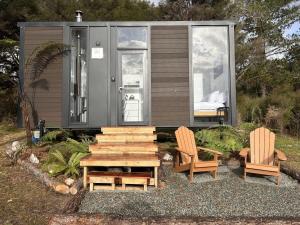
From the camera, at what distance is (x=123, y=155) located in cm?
655

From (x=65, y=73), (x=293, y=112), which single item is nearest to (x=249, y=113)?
(x=293, y=112)

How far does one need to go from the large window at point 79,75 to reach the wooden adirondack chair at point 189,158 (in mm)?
2569

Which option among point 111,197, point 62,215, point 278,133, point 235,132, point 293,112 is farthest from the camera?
point 293,112

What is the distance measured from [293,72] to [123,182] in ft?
53.4

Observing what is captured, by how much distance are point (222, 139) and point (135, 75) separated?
2.36 meters

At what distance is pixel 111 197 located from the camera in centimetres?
558

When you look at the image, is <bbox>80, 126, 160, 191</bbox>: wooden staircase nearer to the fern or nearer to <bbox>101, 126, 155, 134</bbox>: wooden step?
<bbox>101, 126, 155, 134</bbox>: wooden step

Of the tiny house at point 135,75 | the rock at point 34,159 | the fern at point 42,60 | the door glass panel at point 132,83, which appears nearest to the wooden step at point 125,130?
the tiny house at point 135,75

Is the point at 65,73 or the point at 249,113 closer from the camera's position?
the point at 65,73

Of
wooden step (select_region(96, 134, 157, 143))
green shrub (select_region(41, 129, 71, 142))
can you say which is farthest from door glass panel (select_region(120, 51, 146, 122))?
green shrub (select_region(41, 129, 71, 142))

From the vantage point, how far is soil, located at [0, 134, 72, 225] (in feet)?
15.7

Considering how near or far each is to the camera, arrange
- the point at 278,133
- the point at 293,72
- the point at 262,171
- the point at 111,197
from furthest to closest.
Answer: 1. the point at 293,72
2. the point at 278,133
3. the point at 262,171
4. the point at 111,197

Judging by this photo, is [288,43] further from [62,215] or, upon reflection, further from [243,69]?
[62,215]

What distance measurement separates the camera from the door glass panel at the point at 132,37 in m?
8.79
